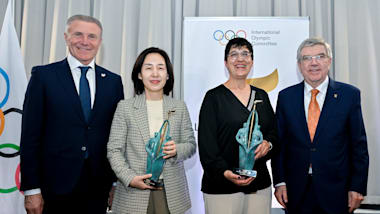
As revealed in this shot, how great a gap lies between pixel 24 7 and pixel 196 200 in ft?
9.86

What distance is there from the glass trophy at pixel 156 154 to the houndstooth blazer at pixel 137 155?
0.07 metres

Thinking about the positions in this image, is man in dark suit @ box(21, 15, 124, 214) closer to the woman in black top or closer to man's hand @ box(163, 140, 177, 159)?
man's hand @ box(163, 140, 177, 159)

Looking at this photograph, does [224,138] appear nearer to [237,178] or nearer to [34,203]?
[237,178]

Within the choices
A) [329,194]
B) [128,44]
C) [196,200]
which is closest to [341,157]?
[329,194]

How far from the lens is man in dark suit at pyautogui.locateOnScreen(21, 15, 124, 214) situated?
73.1 inches

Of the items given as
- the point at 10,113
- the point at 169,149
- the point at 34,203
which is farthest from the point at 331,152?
the point at 10,113

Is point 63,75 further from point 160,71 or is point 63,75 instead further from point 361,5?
point 361,5

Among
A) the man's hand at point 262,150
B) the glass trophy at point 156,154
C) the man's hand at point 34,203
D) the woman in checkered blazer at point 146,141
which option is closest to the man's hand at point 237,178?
the man's hand at point 262,150

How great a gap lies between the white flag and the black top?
1.92 meters

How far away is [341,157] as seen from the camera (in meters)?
1.97

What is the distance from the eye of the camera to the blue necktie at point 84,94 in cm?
194

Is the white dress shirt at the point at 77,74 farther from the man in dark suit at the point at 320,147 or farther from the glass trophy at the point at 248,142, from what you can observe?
the man in dark suit at the point at 320,147

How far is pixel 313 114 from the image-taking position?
6.68 feet

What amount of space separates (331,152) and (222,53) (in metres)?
1.62
